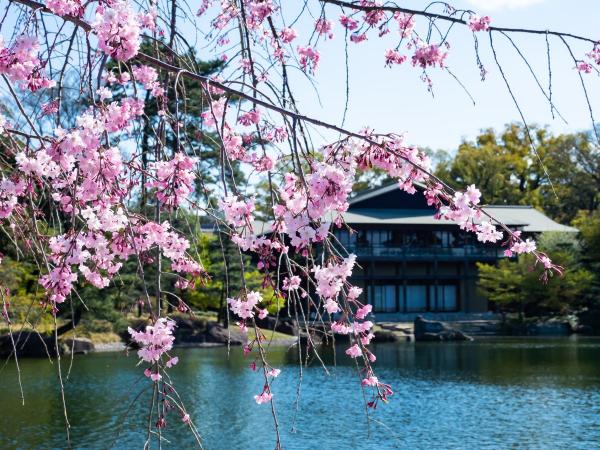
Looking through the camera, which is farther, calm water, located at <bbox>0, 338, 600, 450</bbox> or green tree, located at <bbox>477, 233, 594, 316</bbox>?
green tree, located at <bbox>477, 233, 594, 316</bbox>

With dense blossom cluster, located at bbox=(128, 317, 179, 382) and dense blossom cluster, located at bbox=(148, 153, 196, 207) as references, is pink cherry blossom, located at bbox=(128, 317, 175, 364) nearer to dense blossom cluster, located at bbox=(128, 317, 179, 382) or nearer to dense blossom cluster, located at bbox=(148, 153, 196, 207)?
dense blossom cluster, located at bbox=(128, 317, 179, 382)

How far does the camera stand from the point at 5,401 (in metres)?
14.1

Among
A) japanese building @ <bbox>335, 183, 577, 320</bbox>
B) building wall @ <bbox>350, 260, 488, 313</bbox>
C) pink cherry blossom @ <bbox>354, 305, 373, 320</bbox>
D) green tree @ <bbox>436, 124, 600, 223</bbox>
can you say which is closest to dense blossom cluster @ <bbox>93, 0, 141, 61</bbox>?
pink cherry blossom @ <bbox>354, 305, 373, 320</bbox>

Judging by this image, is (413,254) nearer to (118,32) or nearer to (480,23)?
(480,23)

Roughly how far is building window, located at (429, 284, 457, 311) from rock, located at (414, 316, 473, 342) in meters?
4.26

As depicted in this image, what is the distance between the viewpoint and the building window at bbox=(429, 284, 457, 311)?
31453mm

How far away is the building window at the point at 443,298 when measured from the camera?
31.5 metres

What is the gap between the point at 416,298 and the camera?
103ft

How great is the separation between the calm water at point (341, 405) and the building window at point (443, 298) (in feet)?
32.6

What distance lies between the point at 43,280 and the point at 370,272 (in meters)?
28.1

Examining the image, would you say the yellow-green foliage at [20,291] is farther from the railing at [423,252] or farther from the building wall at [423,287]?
the building wall at [423,287]

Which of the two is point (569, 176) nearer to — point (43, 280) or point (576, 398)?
point (576, 398)

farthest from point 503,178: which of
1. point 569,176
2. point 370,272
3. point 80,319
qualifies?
point 80,319

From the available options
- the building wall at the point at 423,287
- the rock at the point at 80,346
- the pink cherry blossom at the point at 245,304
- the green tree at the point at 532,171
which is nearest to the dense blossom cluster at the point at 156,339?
the pink cherry blossom at the point at 245,304
